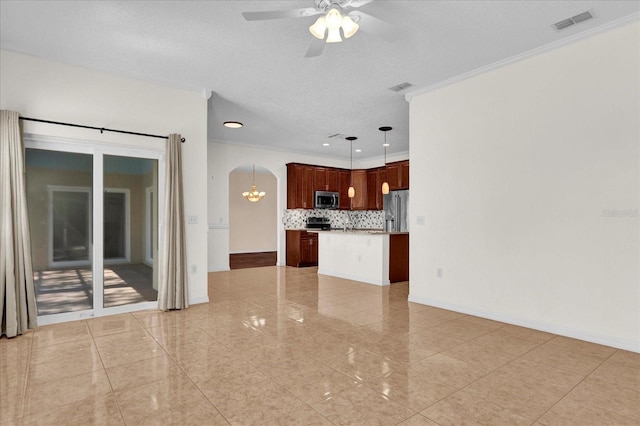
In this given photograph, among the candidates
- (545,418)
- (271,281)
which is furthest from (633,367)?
(271,281)

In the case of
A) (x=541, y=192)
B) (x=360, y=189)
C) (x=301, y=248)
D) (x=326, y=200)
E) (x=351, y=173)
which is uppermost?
(x=351, y=173)

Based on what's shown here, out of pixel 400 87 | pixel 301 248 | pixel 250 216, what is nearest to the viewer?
pixel 400 87

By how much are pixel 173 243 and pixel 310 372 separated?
263 centimetres

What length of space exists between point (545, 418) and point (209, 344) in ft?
8.63

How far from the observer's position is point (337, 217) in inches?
399

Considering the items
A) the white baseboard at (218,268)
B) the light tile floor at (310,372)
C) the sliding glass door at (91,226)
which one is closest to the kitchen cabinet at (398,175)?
the white baseboard at (218,268)

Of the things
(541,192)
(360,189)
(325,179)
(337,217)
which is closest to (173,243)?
(541,192)

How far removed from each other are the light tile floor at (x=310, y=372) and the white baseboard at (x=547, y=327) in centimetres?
9

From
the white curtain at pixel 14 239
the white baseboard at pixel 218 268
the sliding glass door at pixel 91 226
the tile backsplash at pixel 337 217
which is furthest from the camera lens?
the tile backsplash at pixel 337 217

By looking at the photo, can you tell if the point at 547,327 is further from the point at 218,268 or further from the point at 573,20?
the point at 218,268

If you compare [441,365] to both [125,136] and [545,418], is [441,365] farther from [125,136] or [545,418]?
[125,136]

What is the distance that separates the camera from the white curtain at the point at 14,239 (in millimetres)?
3396

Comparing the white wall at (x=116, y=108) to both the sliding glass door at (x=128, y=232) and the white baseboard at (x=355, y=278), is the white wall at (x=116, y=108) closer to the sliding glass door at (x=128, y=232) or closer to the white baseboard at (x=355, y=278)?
the sliding glass door at (x=128, y=232)

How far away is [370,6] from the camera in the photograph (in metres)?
2.91
